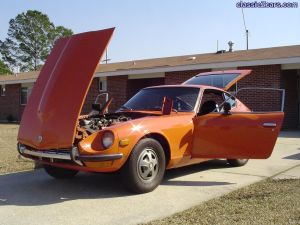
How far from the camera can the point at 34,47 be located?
65.0 metres

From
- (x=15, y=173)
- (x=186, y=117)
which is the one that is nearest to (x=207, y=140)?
(x=186, y=117)

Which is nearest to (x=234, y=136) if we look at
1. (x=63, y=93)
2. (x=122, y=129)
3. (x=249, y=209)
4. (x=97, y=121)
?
(x=249, y=209)

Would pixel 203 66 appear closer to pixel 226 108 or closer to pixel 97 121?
pixel 226 108

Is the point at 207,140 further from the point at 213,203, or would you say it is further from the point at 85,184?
the point at 85,184

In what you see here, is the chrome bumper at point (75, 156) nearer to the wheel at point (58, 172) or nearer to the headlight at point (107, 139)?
the headlight at point (107, 139)

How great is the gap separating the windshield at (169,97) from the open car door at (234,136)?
0.52 meters

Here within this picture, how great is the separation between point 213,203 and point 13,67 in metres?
65.1

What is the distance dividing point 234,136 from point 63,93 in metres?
2.60

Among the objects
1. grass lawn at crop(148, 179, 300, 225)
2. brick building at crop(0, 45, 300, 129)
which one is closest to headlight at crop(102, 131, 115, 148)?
grass lawn at crop(148, 179, 300, 225)

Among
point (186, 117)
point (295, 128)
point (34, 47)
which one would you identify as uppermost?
point (34, 47)

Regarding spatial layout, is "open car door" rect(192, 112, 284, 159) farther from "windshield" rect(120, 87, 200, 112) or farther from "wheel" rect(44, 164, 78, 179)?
"wheel" rect(44, 164, 78, 179)

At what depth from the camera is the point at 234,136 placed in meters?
6.72

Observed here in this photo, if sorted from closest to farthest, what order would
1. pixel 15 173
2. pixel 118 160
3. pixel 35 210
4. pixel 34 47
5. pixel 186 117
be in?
pixel 35 210 → pixel 118 160 → pixel 186 117 → pixel 15 173 → pixel 34 47

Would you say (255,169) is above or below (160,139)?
below
